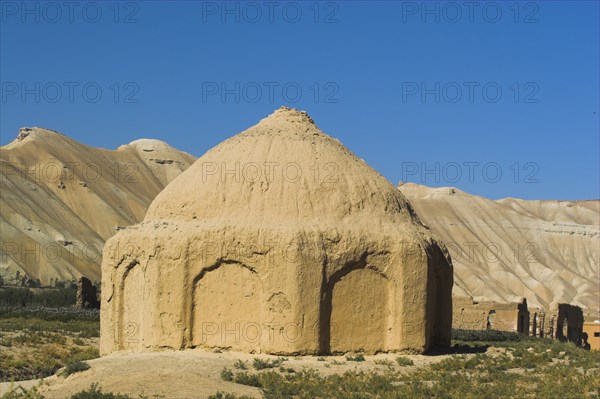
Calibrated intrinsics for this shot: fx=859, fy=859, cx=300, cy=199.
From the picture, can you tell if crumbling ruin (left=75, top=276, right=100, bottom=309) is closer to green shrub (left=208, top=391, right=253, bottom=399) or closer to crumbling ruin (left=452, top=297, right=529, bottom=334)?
crumbling ruin (left=452, top=297, right=529, bottom=334)

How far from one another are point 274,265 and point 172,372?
10.8ft

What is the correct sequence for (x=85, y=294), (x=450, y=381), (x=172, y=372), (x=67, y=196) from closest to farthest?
(x=172, y=372) → (x=450, y=381) → (x=85, y=294) → (x=67, y=196)

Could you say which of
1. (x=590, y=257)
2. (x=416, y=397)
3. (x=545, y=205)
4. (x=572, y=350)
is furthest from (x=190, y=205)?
(x=545, y=205)

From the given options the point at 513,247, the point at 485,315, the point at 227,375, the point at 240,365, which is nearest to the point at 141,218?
the point at 513,247

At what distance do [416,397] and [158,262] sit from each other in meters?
6.46

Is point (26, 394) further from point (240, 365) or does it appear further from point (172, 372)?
point (240, 365)

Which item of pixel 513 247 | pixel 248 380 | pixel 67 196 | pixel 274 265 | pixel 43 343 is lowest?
pixel 43 343

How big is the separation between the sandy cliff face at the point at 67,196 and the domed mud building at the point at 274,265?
42929mm

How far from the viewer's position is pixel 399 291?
58.5 feet

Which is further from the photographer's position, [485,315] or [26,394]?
[485,315]

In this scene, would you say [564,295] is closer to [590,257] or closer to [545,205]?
[590,257]

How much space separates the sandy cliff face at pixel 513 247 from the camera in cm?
7325

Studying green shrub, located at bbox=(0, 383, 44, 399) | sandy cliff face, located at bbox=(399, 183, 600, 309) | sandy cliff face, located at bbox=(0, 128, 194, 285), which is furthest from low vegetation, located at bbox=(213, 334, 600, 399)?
sandy cliff face, located at bbox=(399, 183, 600, 309)

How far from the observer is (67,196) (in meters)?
77.2
